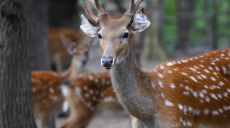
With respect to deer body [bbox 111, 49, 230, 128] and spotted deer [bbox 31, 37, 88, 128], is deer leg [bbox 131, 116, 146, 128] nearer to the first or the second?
deer body [bbox 111, 49, 230, 128]

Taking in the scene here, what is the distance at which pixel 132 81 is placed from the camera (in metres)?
3.69

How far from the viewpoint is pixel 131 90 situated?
368cm

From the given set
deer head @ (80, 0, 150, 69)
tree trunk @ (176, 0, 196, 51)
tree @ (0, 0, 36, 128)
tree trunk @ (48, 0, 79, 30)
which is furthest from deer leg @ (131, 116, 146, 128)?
tree trunk @ (176, 0, 196, 51)

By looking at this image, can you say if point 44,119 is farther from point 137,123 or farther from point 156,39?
point 156,39

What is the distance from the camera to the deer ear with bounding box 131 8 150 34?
3.74 metres

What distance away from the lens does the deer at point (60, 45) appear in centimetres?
1012

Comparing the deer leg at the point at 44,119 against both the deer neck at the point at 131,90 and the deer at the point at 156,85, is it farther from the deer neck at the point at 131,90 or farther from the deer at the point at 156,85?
the deer neck at the point at 131,90

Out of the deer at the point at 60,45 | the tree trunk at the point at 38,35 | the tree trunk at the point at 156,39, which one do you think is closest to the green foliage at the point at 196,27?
the tree trunk at the point at 156,39

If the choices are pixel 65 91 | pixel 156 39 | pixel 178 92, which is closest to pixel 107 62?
pixel 178 92

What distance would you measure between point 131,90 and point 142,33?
23.0 ft

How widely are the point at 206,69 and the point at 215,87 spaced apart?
0.25 meters

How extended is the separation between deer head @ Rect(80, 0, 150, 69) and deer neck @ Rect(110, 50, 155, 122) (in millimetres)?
116

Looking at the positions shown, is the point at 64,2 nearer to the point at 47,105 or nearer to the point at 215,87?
the point at 47,105

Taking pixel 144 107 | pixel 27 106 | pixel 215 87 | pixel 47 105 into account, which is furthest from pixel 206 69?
pixel 47 105
